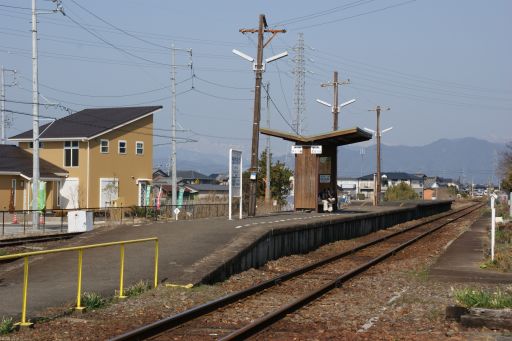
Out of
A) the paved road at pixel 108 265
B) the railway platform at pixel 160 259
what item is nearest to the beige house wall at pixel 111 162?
A: the railway platform at pixel 160 259

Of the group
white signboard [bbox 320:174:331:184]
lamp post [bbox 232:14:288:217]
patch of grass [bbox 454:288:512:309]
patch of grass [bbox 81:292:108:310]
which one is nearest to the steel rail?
patch of grass [bbox 454:288:512:309]

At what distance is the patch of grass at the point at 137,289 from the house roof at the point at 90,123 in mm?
36847

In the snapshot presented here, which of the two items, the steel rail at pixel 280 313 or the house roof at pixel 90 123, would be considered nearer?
the steel rail at pixel 280 313

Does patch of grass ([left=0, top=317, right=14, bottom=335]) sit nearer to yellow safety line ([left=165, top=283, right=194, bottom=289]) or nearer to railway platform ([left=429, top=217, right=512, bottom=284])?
yellow safety line ([left=165, top=283, right=194, bottom=289])

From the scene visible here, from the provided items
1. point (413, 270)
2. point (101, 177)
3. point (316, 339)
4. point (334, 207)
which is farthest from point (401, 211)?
point (316, 339)

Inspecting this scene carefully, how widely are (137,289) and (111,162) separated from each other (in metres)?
38.8

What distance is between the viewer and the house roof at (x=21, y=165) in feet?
146

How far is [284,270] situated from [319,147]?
43.4ft

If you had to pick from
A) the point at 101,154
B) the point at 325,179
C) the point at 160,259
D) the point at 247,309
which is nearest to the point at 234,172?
the point at 160,259

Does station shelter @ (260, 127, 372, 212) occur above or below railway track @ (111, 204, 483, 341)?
above

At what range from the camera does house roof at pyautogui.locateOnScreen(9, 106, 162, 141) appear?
163 feet

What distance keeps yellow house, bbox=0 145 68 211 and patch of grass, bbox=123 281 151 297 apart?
3373 centimetres

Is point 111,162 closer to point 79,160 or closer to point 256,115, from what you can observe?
point 79,160

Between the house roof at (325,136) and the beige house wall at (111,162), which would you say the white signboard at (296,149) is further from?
the beige house wall at (111,162)
